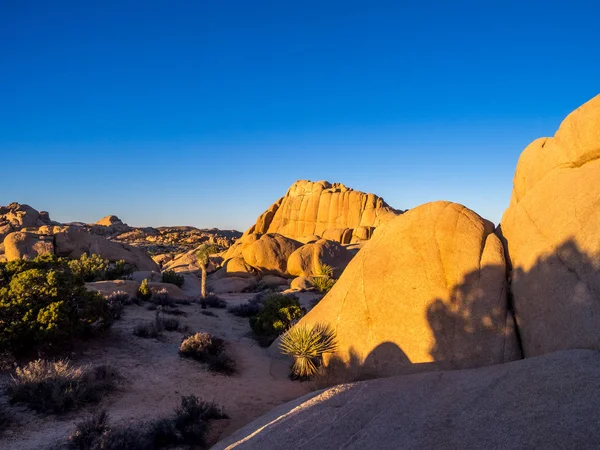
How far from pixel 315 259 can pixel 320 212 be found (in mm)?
30643

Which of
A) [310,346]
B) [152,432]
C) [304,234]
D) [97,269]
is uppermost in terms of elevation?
[304,234]

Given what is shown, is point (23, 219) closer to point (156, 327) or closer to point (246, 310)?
point (246, 310)

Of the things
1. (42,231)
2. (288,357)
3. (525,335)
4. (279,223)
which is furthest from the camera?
(279,223)

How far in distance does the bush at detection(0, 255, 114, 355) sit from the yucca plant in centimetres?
668

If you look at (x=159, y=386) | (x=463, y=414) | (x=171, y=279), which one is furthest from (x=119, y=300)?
(x=463, y=414)

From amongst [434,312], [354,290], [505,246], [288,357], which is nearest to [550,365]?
[434,312]

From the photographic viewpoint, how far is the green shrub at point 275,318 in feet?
51.9

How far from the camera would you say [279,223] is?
6794 centimetres

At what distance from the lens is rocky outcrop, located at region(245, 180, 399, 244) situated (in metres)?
64.4

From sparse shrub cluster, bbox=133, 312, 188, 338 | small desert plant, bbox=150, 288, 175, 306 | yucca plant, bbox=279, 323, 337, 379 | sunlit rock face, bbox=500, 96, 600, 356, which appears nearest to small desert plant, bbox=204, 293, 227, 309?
small desert plant, bbox=150, 288, 175, 306

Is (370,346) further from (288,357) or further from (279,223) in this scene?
(279,223)

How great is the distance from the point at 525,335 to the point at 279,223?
6048 centimetres

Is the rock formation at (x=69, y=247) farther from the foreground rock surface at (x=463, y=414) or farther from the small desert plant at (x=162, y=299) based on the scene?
the foreground rock surface at (x=463, y=414)

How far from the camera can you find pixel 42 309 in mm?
11141
